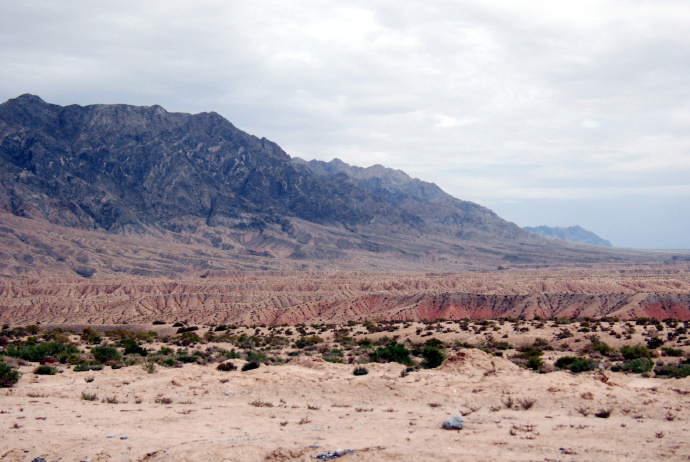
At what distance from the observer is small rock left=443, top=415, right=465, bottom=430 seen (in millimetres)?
13288

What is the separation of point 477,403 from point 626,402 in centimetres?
422

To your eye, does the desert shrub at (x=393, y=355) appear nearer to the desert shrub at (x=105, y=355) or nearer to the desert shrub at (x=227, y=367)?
the desert shrub at (x=227, y=367)

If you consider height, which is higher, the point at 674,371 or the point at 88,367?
the point at 674,371

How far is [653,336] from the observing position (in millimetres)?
31625

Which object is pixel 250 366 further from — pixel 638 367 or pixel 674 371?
pixel 674 371

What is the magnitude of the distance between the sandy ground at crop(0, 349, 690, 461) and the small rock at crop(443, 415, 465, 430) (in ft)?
A: 0.51

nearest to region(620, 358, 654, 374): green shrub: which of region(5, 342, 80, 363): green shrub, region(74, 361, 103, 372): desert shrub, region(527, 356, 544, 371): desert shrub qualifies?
region(527, 356, 544, 371): desert shrub

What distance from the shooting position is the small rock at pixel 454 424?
13.3 metres

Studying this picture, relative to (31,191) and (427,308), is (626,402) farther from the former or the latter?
(31,191)

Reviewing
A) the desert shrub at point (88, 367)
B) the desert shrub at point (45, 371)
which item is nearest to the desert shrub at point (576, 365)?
the desert shrub at point (88, 367)

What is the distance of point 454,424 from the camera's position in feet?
43.5

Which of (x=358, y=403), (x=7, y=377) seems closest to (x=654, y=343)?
(x=358, y=403)

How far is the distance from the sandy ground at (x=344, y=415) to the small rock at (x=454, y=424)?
16 centimetres

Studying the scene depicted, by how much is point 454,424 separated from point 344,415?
343 centimetres
